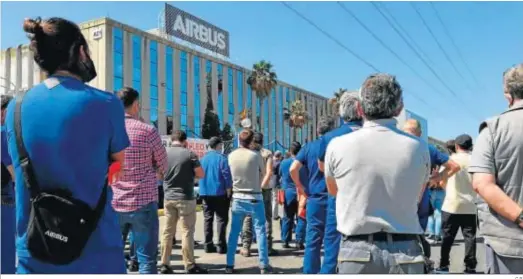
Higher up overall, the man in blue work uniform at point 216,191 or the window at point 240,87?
the window at point 240,87

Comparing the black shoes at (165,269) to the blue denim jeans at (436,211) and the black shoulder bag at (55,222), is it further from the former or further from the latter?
the blue denim jeans at (436,211)

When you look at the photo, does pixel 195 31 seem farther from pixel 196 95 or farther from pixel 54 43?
pixel 54 43

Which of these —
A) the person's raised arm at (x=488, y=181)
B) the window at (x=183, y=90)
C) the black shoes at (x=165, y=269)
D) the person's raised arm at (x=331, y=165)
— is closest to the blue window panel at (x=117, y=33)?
the window at (x=183, y=90)

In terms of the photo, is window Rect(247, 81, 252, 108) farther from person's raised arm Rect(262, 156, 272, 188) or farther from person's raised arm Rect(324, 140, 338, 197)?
person's raised arm Rect(324, 140, 338, 197)

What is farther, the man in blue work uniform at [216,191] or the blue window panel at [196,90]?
the blue window panel at [196,90]

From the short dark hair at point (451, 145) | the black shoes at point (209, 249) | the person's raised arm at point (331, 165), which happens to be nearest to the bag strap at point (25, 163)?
the person's raised arm at point (331, 165)

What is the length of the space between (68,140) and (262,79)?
187ft

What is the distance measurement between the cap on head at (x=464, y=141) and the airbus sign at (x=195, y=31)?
4718 centimetres

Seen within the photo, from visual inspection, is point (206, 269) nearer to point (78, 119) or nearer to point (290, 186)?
point (290, 186)

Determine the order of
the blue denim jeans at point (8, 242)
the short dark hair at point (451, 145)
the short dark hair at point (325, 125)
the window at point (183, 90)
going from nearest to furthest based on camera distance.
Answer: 1. the blue denim jeans at point (8, 242)
2. the short dark hair at point (325, 125)
3. the short dark hair at point (451, 145)
4. the window at point (183, 90)

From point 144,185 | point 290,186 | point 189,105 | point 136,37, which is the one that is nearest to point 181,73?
point 189,105

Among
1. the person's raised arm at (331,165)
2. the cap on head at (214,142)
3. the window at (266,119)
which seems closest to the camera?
the person's raised arm at (331,165)

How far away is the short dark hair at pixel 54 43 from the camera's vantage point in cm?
244

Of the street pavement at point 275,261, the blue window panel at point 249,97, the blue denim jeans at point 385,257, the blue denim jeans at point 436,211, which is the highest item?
the blue window panel at point 249,97
